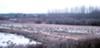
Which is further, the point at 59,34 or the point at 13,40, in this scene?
the point at 59,34

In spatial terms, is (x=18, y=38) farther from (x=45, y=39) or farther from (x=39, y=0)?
(x=39, y=0)

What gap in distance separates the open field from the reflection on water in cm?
6

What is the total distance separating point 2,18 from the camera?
9.20ft

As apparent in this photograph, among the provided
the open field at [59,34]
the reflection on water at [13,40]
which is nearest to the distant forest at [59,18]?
the open field at [59,34]

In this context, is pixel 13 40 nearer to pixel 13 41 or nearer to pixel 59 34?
pixel 13 41

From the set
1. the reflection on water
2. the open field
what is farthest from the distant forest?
the reflection on water

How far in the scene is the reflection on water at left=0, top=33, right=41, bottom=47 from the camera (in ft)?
8.93

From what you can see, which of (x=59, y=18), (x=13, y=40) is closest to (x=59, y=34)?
(x=59, y=18)

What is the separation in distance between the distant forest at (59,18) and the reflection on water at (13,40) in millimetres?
205

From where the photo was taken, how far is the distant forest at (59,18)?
2.83 metres

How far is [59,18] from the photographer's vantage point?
2949mm

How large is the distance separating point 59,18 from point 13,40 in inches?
26.4

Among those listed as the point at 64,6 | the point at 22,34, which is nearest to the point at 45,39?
the point at 22,34

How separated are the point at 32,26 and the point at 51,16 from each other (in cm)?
29
